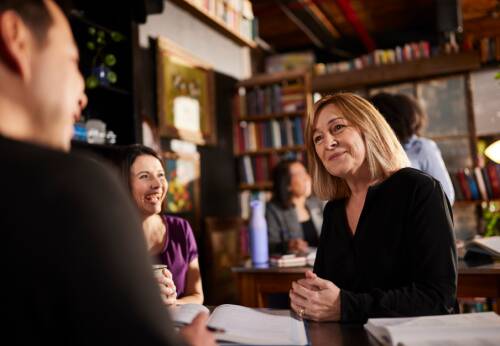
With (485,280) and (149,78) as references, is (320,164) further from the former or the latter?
(149,78)

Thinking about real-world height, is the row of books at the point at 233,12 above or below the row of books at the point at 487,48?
above

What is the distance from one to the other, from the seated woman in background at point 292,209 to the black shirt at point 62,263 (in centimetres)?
263

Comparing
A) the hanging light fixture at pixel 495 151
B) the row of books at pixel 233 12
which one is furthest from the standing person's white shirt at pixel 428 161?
the row of books at pixel 233 12

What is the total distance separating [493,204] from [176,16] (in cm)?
353

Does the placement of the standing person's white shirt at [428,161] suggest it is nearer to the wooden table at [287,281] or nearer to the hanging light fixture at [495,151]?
the hanging light fixture at [495,151]

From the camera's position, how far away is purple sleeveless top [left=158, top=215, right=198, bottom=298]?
1821mm

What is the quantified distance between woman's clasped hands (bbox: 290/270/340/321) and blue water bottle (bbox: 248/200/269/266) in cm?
110

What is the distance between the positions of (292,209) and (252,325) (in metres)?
2.42

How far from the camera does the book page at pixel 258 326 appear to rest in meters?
0.81

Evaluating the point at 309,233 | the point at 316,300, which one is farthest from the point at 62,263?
the point at 309,233

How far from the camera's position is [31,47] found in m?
0.56

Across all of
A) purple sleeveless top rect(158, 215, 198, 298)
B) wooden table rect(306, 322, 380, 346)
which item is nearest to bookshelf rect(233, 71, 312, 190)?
purple sleeveless top rect(158, 215, 198, 298)

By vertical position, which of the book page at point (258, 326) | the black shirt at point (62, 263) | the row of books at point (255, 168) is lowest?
the book page at point (258, 326)

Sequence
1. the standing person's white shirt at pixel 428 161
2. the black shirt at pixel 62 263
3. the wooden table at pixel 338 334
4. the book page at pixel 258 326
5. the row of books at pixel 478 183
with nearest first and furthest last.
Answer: the black shirt at pixel 62 263 → the book page at pixel 258 326 → the wooden table at pixel 338 334 → the standing person's white shirt at pixel 428 161 → the row of books at pixel 478 183
